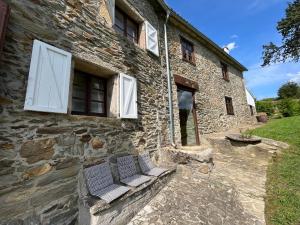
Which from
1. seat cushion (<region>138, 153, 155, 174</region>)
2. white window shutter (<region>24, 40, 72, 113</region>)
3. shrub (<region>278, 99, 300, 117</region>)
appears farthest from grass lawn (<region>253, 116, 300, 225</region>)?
shrub (<region>278, 99, 300, 117</region>)

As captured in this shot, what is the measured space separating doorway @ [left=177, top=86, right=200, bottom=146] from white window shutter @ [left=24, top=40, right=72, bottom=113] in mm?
5083

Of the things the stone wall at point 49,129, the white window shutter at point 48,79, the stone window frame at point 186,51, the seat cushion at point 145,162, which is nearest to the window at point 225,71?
the stone window frame at point 186,51

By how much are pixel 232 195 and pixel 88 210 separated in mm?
3251

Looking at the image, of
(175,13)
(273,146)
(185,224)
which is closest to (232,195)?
(185,224)

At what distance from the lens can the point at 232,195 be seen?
403 centimetres

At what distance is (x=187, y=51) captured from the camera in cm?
812

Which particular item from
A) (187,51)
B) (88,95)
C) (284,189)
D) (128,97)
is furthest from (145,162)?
(187,51)

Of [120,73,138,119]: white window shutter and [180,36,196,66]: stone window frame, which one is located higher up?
[180,36,196,66]: stone window frame

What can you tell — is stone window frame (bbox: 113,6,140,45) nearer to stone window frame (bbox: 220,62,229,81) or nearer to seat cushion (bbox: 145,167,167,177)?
seat cushion (bbox: 145,167,167,177)

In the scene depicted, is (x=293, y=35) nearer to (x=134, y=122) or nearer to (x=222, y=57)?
(x=222, y=57)

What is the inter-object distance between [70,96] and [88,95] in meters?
0.64

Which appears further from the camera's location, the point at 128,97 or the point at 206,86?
the point at 206,86

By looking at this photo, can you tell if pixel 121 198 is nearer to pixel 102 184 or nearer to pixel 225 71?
pixel 102 184

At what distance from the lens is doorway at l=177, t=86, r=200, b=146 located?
7312 mm
